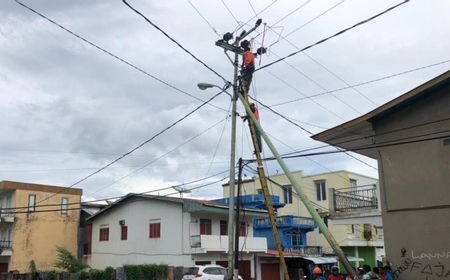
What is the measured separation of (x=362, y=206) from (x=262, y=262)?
20822mm

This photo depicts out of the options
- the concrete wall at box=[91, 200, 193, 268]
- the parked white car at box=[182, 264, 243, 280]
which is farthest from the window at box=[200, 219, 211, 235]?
the parked white car at box=[182, 264, 243, 280]

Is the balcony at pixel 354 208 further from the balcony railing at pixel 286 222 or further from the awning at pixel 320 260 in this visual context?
the balcony railing at pixel 286 222

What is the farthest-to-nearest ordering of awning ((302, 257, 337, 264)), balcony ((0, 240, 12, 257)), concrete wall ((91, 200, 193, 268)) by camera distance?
balcony ((0, 240, 12, 257))
awning ((302, 257, 337, 264))
concrete wall ((91, 200, 193, 268))

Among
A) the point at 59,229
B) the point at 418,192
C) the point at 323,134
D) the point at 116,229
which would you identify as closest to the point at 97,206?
the point at 59,229

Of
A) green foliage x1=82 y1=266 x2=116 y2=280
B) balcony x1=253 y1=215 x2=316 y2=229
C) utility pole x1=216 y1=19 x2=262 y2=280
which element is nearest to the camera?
utility pole x1=216 y1=19 x2=262 y2=280

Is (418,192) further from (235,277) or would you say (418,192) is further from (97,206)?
(97,206)

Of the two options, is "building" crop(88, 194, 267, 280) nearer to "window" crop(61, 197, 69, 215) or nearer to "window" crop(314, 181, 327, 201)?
"window" crop(61, 197, 69, 215)

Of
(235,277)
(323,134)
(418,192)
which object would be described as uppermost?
(323,134)

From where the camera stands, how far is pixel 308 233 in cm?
4922

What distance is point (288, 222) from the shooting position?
43438mm

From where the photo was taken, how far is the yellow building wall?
41969 millimetres

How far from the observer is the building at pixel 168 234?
3581 centimetres

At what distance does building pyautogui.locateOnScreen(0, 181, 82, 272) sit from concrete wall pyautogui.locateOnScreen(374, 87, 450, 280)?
30004 mm

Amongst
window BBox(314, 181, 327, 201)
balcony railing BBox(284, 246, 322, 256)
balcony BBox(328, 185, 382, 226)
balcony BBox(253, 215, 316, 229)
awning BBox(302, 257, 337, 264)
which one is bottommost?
awning BBox(302, 257, 337, 264)
